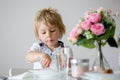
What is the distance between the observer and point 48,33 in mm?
1647

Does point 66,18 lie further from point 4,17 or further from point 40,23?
point 40,23

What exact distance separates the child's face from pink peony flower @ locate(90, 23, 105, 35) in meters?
0.60

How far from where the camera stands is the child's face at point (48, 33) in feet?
5.43

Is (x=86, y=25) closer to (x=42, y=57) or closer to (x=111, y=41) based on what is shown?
(x=111, y=41)

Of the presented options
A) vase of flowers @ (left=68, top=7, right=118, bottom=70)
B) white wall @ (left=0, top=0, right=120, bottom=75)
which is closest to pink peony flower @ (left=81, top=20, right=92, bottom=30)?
vase of flowers @ (left=68, top=7, right=118, bottom=70)

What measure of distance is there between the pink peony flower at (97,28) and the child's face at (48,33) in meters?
0.60

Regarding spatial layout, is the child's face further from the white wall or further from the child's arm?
the white wall

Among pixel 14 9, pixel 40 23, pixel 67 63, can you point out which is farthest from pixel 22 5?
pixel 67 63

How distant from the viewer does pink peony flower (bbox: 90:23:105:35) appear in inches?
42.4

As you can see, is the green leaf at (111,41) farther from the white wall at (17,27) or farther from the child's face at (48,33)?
the white wall at (17,27)

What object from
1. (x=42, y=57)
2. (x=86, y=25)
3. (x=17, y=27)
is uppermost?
(x=17, y=27)

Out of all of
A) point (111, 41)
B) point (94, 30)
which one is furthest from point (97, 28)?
point (111, 41)

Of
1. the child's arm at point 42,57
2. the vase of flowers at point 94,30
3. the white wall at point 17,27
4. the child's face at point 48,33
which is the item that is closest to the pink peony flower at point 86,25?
the vase of flowers at point 94,30

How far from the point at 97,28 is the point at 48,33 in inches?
24.3
